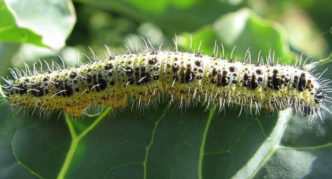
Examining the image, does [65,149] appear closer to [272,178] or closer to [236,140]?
[236,140]

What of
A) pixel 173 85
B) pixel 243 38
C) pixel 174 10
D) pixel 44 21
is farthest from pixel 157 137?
pixel 174 10

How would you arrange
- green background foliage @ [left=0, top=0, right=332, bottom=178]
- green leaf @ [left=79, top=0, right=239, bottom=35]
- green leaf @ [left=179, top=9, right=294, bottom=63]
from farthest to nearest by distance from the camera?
green leaf @ [left=79, top=0, right=239, bottom=35], green leaf @ [left=179, top=9, right=294, bottom=63], green background foliage @ [left=0, top=0, right=332, bottom=178]

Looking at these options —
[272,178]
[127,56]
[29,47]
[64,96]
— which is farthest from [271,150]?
[29,47]

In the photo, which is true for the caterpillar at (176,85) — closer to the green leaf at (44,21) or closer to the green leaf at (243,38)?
the green leaf at (243,38)

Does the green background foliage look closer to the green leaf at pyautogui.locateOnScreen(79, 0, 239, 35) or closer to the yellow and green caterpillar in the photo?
the yellow and green caterpillar

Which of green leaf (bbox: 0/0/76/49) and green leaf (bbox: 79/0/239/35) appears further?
green leaf (bbox: 79/0/239/35)

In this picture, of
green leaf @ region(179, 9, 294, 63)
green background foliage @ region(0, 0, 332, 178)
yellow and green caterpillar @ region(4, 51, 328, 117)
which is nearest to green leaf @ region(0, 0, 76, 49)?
green background foliage @ region(0, 0, 332, 178)
